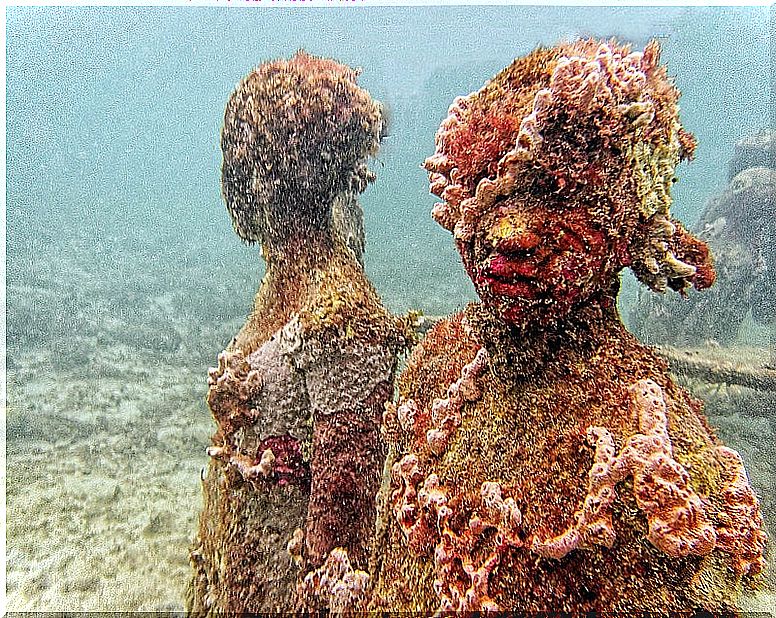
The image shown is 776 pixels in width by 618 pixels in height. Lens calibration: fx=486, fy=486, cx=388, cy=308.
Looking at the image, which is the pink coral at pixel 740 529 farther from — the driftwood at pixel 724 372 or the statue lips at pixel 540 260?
the driftwood at pixel 724 372

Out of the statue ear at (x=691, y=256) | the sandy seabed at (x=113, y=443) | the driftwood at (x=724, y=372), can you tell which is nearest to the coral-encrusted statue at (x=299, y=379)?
the statue ear at (x=691, y=256)

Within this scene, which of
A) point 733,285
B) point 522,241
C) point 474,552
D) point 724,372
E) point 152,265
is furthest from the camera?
point 152,265

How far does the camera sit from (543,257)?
1252 millimetres

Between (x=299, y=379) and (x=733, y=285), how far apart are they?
856 centimetres

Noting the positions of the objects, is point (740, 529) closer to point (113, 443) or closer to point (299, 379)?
point (299, 379)

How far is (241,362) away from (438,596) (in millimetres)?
1379

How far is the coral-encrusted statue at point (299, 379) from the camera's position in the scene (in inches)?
80.6

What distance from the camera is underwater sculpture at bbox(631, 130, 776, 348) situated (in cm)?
809

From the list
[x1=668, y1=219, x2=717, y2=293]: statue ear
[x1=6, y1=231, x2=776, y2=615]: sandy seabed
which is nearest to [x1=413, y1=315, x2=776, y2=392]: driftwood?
[x1=6, y1=231, x2=776, y2=615]: sandy seabed

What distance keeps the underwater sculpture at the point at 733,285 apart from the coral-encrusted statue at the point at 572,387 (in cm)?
779

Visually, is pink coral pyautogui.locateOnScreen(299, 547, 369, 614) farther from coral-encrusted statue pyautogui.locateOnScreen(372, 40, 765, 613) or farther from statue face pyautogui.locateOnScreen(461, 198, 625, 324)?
statue face pyautogui.locateOnScreen(461, 198, 625, 324)

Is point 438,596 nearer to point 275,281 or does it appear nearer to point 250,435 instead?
point 250,435

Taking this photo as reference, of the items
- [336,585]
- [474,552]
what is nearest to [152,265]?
[336,585]

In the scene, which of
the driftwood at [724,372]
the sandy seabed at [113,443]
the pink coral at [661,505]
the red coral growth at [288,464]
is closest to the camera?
the pink coral at [661,505]
